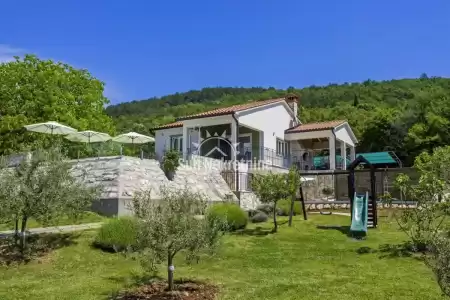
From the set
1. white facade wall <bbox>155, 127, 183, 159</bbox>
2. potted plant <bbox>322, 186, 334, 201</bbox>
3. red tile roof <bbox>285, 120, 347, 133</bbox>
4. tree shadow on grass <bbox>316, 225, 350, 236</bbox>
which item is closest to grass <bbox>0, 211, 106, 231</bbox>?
tree shadow on grass <bbox>316, 225, 350, 236</bbox>

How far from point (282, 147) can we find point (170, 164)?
48.0ft

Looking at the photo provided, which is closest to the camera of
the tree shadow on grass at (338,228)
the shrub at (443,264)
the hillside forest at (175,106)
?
the shrub at (443,264)

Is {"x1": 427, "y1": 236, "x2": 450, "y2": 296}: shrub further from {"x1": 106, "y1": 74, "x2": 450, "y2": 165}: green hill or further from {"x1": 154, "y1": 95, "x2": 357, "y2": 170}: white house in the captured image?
{"x1": 106, "y1": 74, "x2": 450, "y2": 165}: green hill

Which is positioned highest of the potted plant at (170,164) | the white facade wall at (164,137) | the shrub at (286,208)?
the white facade wall at (164,137)

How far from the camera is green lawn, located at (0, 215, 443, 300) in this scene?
371 inches

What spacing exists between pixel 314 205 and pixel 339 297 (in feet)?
52.7

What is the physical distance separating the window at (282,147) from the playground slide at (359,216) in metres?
13.7

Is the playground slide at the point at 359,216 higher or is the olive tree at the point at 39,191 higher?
the olive tree at the point at 39,191

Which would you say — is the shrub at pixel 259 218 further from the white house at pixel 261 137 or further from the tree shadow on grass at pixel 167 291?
the tree shadow on grass at pixel 167 291

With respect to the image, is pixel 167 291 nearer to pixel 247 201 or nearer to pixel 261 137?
pixel 247 201

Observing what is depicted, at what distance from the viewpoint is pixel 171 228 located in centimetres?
893

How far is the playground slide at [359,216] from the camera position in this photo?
15.8 m

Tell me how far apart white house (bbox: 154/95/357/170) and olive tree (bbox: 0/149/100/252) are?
13366mm

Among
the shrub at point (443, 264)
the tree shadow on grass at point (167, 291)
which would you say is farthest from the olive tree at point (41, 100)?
the shrub at point (443, 264)
